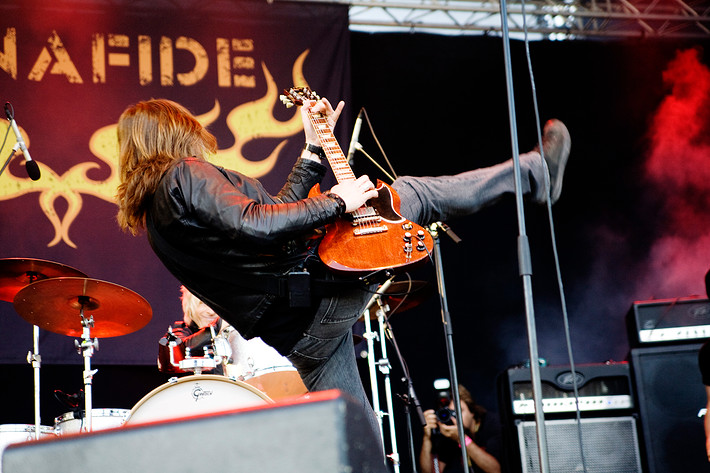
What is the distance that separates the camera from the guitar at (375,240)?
2.39 metres

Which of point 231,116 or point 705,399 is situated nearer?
point 705,399

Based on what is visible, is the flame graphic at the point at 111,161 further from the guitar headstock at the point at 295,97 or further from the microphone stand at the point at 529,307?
the microphone stand at the point at 529,307

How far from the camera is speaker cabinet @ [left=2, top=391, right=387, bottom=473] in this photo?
0.99m

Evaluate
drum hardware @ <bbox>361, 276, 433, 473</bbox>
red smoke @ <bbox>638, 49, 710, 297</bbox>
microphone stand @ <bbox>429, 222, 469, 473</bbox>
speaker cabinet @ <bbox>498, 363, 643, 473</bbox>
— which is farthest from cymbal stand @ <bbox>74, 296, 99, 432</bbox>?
red smoke @ <bbox>638, 49, 710, 297</bbox>

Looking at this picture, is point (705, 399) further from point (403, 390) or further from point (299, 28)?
point (299, 28)

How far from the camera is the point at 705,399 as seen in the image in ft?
14.5

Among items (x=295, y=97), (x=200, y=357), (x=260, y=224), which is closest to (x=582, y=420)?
(x=200, y=357)

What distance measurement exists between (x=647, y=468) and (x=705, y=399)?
0.53 meters

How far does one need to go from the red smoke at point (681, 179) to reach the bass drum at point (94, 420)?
187 inches

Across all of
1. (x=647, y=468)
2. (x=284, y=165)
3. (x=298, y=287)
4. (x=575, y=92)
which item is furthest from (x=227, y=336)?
(x=575, y=92)

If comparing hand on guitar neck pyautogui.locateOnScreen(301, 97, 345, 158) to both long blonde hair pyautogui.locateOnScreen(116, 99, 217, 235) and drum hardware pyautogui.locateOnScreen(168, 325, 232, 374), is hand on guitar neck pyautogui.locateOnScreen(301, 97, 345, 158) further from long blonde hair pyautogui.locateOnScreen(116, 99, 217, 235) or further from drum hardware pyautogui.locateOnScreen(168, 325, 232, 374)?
drum hardware pyautogui.locateOnScreen(168, 325, 232, 374)

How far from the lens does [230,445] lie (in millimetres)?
1017

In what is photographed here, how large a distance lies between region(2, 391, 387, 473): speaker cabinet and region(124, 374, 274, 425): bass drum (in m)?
2.76

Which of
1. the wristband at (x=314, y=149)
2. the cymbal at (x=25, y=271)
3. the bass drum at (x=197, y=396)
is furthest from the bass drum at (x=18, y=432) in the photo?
the wristband at (x=314, y=149)
